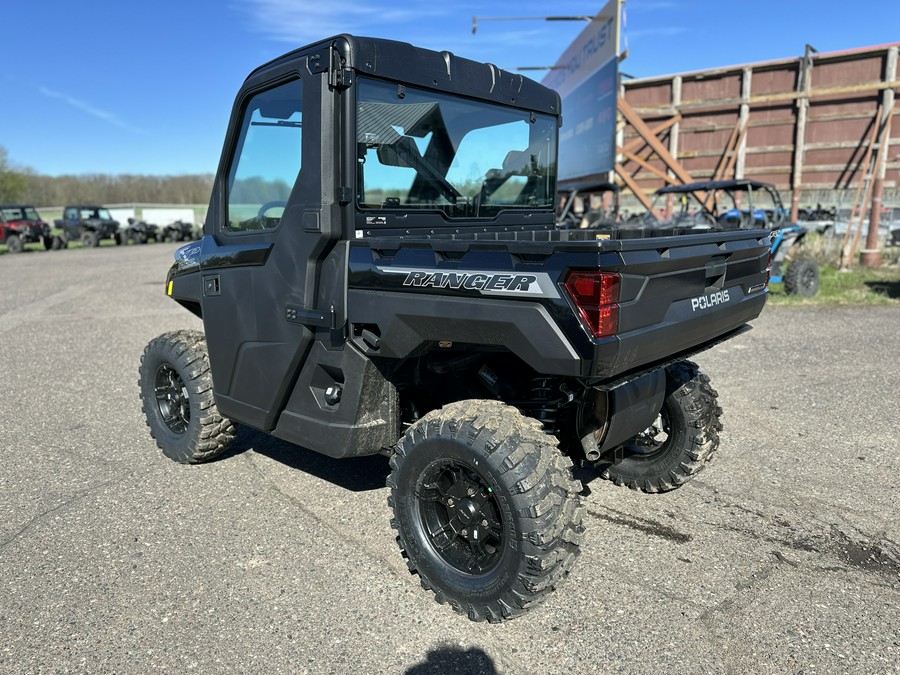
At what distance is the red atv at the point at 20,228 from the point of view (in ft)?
85.0

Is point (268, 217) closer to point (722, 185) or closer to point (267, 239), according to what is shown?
point (267, 239)

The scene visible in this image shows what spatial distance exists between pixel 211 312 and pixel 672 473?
2715mm

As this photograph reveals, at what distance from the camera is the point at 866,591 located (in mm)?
2803

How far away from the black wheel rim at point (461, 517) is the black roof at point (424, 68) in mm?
1729

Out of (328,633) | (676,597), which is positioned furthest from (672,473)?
(328,633)

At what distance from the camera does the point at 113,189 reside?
207 feet

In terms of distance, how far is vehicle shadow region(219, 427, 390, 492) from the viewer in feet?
13.1

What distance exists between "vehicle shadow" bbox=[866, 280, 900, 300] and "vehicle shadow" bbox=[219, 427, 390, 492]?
9829 millimetres

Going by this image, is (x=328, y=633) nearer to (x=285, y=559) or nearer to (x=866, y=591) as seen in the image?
(x=285, y=559)

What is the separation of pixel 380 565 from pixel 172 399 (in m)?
2.07

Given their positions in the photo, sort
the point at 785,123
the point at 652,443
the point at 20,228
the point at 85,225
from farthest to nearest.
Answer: the point at 85,225, the point at 20,228, the point at 785,123, the point at 652,443

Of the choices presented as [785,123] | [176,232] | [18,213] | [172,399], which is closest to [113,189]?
[176,232]

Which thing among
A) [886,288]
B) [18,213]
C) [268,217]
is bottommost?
[886,288]

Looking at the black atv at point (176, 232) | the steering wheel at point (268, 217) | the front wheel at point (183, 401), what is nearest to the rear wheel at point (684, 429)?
the steering wheel at point (268, 217)
